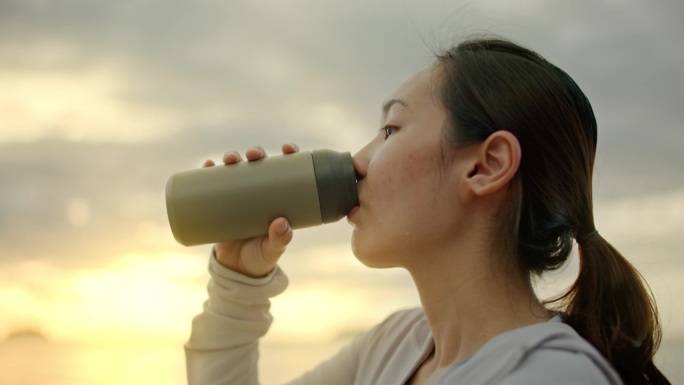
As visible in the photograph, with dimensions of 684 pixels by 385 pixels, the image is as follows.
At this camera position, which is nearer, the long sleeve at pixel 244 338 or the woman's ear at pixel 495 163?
the woman's ear at pixel 495 163

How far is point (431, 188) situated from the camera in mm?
1509

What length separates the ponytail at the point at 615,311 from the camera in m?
1.48

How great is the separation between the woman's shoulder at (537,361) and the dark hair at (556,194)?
160mm

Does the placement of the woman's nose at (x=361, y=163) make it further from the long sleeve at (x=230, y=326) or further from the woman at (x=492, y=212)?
the long sleeve at (x=230, y=326)

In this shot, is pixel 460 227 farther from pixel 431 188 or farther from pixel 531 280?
pixel 531 280

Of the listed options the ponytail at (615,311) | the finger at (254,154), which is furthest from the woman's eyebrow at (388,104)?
the ponytail at (615,311)

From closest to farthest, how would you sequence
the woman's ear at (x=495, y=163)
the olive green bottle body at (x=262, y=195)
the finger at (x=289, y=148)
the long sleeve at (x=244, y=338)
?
the woman's ear at (x=495, y=163), the olive green bottle body at (x=262, y=195), the finger at (x=289, y=148), the long sleeve at (x=244, y=338)

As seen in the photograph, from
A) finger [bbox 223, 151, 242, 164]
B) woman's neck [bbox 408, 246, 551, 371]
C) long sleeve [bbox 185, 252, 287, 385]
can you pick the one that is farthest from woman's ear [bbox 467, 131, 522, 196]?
long sleeve [bbox 185, 252, 287, 385]

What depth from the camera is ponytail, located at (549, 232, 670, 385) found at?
1477 millimetres

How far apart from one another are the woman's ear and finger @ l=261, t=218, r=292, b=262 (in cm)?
40

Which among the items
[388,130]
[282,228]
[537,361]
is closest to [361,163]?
[388,130]

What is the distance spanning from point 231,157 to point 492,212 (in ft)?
1.87

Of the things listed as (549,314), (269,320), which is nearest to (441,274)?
(549,314)

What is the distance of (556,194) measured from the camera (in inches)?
60.5
